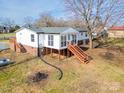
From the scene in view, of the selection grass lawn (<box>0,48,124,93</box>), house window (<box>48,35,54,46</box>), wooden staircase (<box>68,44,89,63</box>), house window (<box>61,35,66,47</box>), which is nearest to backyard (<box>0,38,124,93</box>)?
grass lawn (<box>0,48,124,93</box>)

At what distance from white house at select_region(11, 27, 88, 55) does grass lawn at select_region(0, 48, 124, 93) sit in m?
2.59

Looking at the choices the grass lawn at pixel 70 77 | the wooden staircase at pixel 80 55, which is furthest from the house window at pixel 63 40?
the grass lawn at pixel 70 77

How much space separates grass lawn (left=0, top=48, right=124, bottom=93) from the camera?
562 inches

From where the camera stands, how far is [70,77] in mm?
16344

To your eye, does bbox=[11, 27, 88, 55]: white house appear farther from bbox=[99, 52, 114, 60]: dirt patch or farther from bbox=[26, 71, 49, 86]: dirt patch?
bbox=[26, 71, 49, 86]: dirt patch

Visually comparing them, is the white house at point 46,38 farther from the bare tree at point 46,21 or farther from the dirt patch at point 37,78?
the bare tree at point 46,21

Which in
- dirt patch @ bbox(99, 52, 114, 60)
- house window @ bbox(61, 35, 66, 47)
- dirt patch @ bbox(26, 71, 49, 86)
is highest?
house window @ bbox(61, 35, 66, 47)

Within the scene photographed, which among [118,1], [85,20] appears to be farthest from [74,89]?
[118,1]

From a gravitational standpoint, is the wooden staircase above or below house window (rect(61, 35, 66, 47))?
below

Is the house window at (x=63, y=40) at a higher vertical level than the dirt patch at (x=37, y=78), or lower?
higher

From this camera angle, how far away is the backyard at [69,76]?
46.9 feet

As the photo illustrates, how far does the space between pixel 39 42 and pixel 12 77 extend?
327 inches

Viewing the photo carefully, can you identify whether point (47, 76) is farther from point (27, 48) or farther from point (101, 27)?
point (101, 27)

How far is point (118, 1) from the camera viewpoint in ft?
78.7
